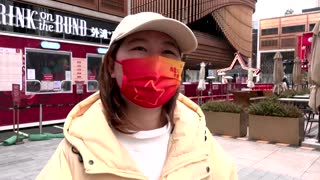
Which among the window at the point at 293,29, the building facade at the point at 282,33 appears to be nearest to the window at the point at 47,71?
the building facade at the point at 282,33

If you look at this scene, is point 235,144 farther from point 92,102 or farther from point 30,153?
point 92,102

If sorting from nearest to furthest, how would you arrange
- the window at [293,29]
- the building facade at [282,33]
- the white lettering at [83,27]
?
the white lettering at [83,27]
the building facade at [282,33]
the window at [293,29]

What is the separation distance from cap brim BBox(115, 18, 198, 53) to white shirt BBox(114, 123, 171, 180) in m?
0.42

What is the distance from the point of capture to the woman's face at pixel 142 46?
54.3 inches

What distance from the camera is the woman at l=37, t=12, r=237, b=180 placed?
1248mm

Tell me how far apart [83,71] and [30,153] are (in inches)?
208

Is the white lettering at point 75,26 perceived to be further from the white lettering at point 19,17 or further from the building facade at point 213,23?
the building facade at point 213,23

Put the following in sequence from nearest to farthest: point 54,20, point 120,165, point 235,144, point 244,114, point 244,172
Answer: point 120,165 < point 244,172 < point 235,144 < point 244,114 < point 54,20

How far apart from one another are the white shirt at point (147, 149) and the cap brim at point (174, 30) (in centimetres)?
42

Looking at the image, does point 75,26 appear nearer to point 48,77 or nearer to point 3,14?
point 48,77

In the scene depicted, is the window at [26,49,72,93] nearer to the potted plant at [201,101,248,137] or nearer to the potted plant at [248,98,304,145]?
the potted plant at [201,101,248,137]

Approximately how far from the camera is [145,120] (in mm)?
1450

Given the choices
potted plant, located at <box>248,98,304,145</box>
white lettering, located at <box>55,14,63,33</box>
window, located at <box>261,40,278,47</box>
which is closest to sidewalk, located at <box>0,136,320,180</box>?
potted plant, located at <box>248,98,304,145</box>

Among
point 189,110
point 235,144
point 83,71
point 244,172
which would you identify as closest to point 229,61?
point 83,71
